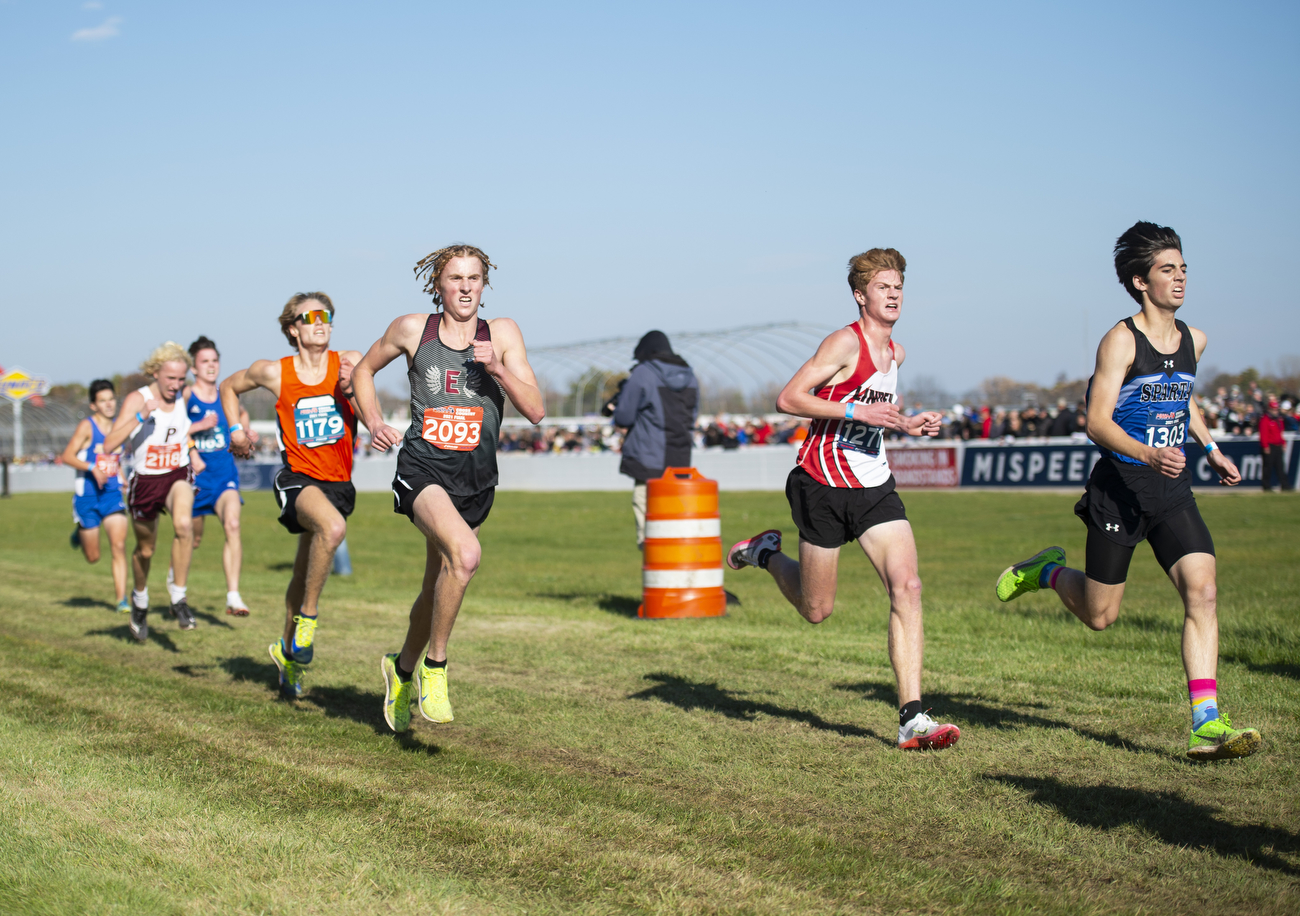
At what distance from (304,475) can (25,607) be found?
258 inches

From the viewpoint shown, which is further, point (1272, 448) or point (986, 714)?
point (1272, 448)

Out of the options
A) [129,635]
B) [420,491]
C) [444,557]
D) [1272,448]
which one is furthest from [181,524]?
[1272,448]

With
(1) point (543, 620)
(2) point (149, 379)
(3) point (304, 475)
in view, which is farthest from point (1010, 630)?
(2) point (149, 379)

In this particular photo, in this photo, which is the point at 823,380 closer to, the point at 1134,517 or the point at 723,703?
the point at 1134,517

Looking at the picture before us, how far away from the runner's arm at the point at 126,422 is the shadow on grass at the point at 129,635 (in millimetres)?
1569

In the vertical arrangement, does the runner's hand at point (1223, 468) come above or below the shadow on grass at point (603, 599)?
above

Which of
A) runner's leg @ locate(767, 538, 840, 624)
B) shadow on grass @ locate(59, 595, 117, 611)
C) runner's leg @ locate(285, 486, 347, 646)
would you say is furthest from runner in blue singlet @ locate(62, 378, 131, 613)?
runner's leg @ locate(767, 538, 840, 624)

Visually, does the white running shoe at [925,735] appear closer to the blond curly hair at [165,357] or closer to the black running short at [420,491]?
the black running short at [420,491]

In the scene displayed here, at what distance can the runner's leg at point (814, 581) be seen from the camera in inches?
225

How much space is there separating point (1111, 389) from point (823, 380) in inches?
51.1

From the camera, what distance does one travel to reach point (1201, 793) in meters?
4.58

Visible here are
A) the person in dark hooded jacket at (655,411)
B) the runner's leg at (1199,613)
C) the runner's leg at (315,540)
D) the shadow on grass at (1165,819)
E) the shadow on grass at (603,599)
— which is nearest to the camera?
the shadow on grass at (1165,819)

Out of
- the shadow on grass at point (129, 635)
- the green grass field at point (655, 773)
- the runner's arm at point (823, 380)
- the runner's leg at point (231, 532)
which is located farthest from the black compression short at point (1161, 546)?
the runner's leg at point (231, 532)

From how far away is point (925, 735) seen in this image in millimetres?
5211
